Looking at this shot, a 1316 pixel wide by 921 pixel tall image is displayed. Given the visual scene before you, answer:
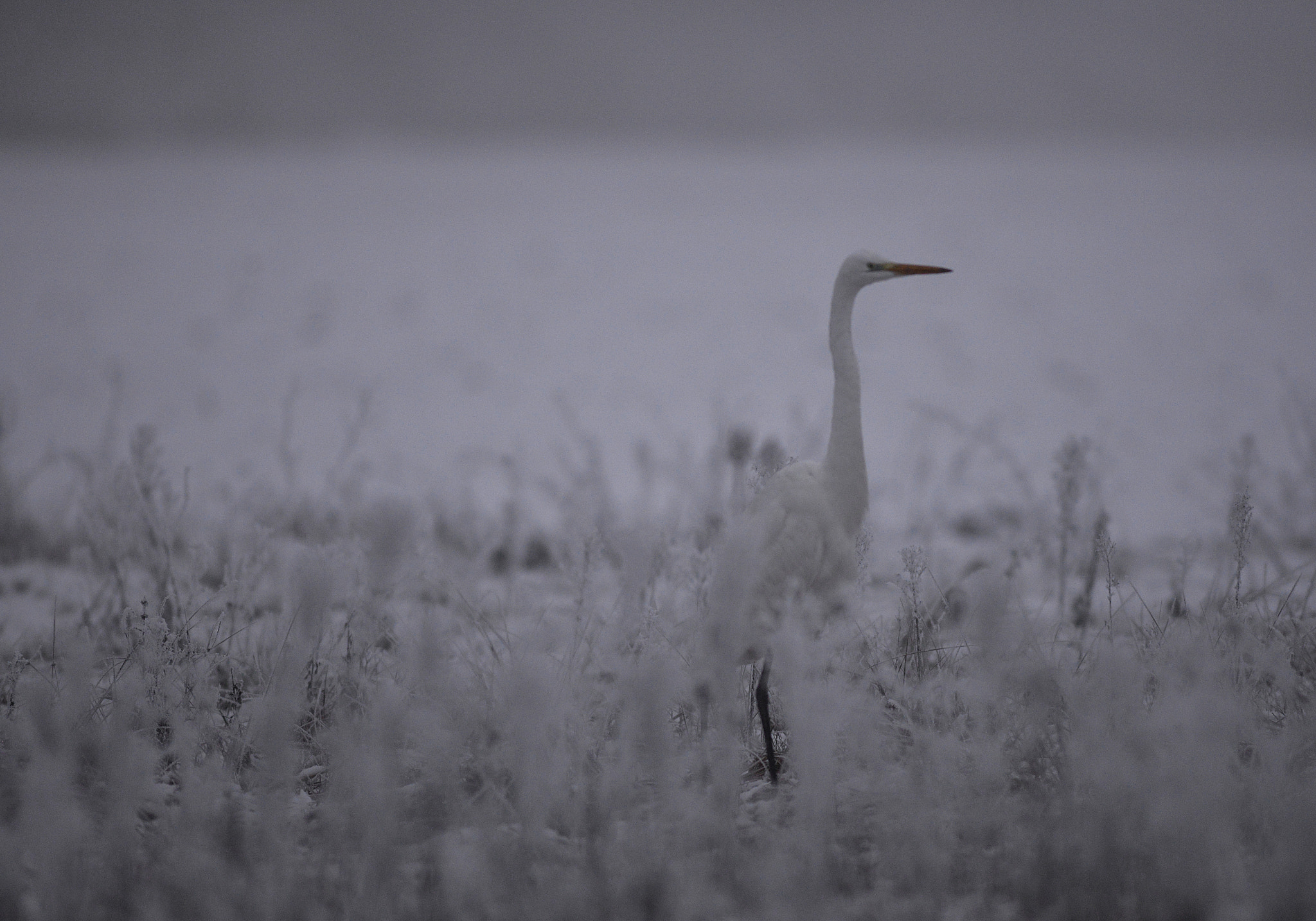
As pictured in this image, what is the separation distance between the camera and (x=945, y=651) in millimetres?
3625

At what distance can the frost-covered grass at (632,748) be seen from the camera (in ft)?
6.97

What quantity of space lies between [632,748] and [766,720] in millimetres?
510

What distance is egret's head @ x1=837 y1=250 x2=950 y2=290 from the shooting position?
12.4ft

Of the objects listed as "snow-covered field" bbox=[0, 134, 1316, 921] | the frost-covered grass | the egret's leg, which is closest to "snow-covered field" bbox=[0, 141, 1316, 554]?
"snow-covered field" bbox=[0, 134, 1316, 921]

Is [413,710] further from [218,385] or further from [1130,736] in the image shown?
[218,385]

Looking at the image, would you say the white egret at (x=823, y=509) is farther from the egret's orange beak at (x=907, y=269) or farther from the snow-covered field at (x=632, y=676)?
the snow-covered field at (x=632, y=676)

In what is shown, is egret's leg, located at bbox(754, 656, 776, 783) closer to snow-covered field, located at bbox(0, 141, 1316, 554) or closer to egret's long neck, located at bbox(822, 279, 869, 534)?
egret's long neck, located at bbox(822, 279, 869, 534)

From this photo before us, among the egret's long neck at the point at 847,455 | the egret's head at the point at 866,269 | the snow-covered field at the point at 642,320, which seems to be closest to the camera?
the egret's long neck at the point at 847,455

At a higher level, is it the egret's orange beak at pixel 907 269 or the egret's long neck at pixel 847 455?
the egret's orange beak at pixel 907 269

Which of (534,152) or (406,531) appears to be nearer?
(406,531)

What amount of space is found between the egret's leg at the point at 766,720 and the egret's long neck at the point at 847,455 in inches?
27.6

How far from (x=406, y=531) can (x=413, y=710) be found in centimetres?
91

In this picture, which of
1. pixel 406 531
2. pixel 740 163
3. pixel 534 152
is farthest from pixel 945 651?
pixel 534 152

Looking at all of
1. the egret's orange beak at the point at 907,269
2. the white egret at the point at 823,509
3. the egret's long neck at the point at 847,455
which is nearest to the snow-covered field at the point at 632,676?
the white egret at the point at 823,509
